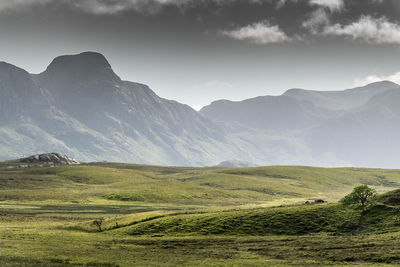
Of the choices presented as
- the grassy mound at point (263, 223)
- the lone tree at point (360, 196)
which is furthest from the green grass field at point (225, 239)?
the lone tree at point (360, 196)

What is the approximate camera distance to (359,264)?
5753 cm

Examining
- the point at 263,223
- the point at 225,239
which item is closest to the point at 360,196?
the point at 263,223

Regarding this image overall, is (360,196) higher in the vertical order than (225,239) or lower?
higher

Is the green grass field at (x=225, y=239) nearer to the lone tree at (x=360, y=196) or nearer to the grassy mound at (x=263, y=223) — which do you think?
the grassy mound at (x=263, y=223)

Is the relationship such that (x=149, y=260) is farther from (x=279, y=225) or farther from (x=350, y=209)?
(x=350, y=209)

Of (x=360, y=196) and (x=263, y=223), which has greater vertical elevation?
(x=360, y=196)

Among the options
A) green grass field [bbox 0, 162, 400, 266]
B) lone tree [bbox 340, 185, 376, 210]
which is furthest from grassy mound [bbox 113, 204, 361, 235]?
lone tree [bbox 340, 185, 376, 210]

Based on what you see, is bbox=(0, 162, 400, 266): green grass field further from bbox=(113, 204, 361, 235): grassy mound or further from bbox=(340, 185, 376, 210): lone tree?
bbox=(340, 185, 376, 210): lone tree

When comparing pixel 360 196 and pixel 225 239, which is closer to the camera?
pixel 225 239

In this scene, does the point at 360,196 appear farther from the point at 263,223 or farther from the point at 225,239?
the point at 225,239

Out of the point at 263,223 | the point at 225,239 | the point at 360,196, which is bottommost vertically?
the point at 225,239

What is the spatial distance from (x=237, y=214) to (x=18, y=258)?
209ft

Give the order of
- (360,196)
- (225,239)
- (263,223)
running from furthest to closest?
(360,196) → (263,223) → (225,239)

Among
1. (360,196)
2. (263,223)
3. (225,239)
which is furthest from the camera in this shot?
(360,196)
